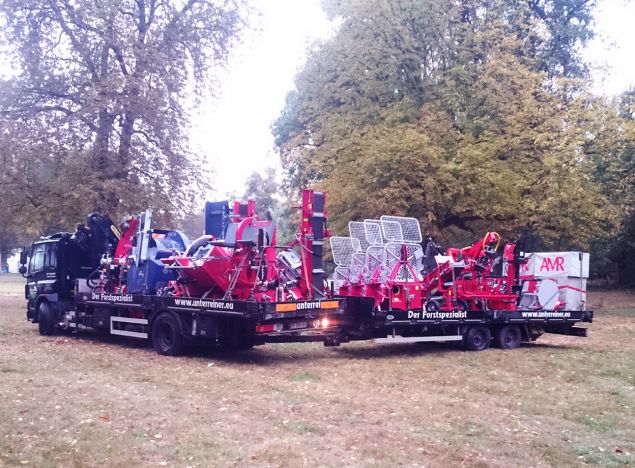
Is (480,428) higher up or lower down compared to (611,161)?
lower down

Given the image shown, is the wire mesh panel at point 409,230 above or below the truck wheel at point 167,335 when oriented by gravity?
above

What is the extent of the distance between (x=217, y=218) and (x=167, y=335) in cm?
283

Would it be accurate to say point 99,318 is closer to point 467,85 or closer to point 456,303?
point 456,303

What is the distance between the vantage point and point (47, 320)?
17734 mm

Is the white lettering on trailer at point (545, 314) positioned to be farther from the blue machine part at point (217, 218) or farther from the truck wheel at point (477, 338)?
the blue machine part at point (217, 218)

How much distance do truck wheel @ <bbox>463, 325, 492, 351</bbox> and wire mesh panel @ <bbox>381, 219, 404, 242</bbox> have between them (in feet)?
9.15

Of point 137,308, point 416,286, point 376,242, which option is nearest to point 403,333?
point 416,286

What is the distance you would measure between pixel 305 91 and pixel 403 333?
17.5 m

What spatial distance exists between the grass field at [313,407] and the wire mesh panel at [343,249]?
216 cm

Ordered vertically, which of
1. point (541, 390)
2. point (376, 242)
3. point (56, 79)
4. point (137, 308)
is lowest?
point (541, 390)

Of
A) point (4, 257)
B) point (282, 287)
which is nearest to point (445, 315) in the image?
point (282, 287)

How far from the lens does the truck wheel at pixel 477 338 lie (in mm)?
15461

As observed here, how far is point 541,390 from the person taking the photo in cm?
1108

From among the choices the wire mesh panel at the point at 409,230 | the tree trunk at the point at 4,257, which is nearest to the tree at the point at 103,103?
the wire mesh panel at the point at 409,230
